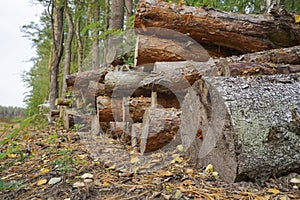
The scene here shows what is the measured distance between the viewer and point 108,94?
3.64 meters

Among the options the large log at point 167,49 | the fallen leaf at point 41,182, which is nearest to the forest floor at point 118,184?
the fallen leaf at point 41,182

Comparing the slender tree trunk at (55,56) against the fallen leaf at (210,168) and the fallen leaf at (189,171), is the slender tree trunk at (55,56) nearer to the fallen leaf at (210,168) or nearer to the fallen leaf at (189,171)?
the fallen leaf at (189,171)

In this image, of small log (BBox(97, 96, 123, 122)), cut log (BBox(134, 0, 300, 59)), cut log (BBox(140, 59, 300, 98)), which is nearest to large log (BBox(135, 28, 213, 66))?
cut log (BBox(134, 0, 300, 59))

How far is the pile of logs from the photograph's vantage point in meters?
1.61

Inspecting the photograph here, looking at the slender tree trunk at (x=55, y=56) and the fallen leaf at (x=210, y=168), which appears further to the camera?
the slender tree trunk at (x=55, y=56)

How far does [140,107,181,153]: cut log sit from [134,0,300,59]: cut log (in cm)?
135

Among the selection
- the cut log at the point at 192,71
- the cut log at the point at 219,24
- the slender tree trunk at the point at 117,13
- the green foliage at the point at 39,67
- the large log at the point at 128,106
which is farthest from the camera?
the green foliage at the point at 39,67

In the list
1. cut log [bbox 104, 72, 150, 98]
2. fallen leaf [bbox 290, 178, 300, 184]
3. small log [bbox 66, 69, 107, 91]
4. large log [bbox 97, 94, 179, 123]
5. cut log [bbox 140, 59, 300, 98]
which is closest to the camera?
fallen leaf [bbox 290, 178, 300, 184]

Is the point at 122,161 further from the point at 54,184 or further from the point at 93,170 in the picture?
the point at 54,184

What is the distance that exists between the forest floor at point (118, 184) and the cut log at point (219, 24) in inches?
→ 71.9

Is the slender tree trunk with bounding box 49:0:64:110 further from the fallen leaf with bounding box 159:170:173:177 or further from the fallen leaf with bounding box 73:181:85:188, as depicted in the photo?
the fallen leaf with bounding box 159:170:173:177

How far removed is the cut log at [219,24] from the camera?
3.15 metres

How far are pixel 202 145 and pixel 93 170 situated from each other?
97cm

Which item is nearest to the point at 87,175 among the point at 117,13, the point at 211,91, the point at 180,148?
the point at 180,148
